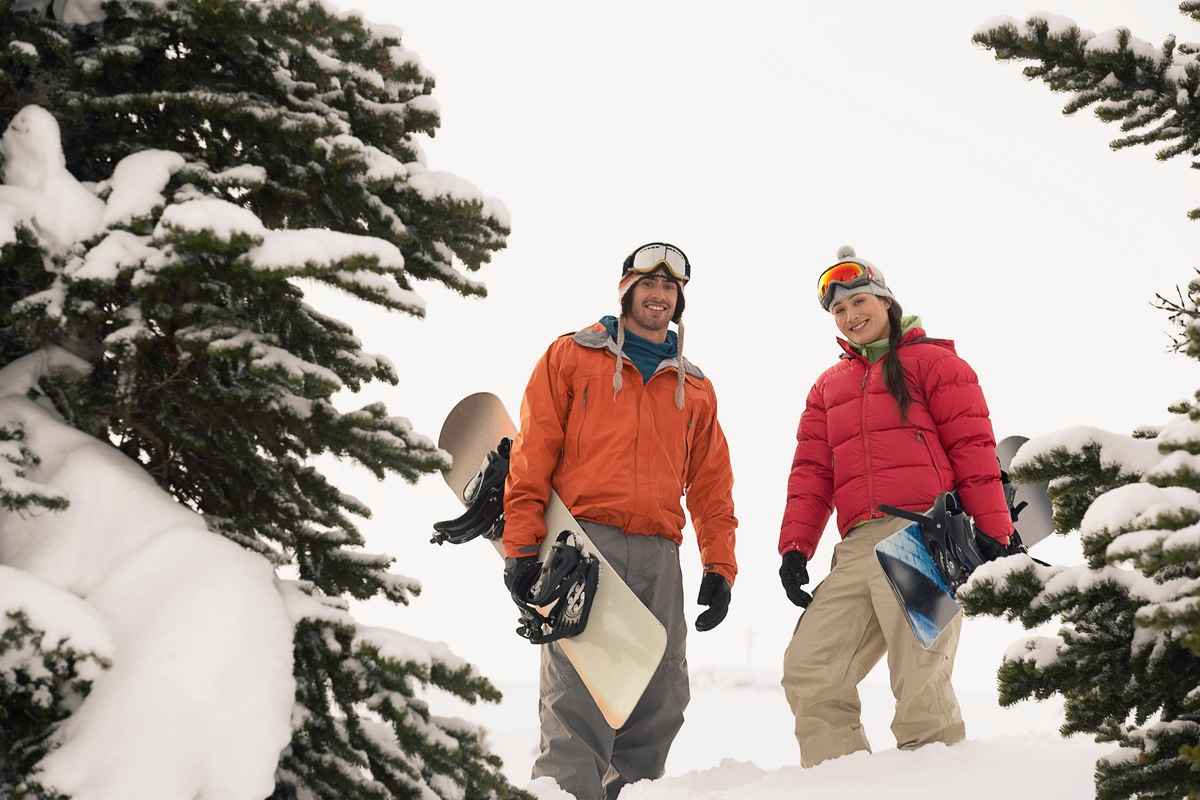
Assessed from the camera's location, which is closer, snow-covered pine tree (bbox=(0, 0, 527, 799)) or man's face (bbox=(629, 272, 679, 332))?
snow-covered pine tree (bbox=(0, 0, 527, 799))

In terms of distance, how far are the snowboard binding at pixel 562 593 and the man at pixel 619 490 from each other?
133 millimetres

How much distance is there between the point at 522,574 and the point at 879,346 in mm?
2018

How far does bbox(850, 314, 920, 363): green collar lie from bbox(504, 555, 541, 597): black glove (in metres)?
1.87

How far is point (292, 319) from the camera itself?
2.30 metres

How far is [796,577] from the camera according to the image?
491 cm

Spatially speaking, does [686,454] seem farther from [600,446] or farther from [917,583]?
[917,583]

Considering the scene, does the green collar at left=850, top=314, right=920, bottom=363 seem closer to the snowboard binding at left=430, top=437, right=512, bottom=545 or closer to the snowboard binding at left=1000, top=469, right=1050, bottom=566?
the snowboard binding at left=1000, top=469, right=1050, bottom=566

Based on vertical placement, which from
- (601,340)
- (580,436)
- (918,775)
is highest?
(601,340)

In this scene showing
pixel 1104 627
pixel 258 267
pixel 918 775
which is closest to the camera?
pixel 258 267

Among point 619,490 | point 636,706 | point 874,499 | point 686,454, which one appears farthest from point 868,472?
point 636,706

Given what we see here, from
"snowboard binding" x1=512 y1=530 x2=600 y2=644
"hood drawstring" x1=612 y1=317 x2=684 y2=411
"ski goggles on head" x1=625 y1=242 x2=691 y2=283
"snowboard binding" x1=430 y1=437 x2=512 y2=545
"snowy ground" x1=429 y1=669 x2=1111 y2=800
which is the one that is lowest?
"snowy ground" x1=429 y1=669 x2=1111 y2=800

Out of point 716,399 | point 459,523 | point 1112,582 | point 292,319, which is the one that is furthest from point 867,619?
point 292,319

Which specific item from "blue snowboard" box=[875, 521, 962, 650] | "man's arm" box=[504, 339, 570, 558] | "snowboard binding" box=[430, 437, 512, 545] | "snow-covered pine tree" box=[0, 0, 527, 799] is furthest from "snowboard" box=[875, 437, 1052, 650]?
"snow-covered pine tree" box=[0, 0, 527, 799]

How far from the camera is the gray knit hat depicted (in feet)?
16.2
